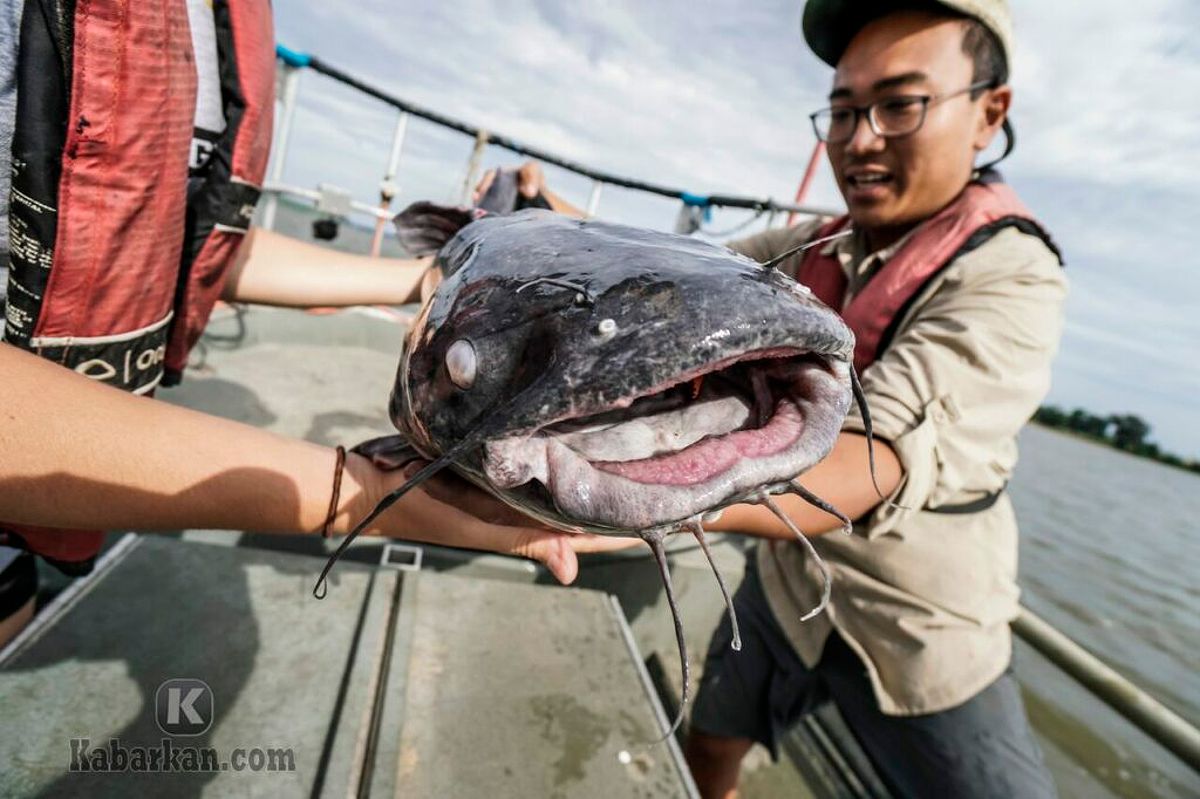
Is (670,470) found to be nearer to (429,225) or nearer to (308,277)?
(429,225)

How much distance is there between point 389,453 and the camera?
140 cm

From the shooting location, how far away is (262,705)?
1.67 m

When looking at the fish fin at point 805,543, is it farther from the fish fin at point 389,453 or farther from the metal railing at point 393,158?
the metal railing at point 393,158

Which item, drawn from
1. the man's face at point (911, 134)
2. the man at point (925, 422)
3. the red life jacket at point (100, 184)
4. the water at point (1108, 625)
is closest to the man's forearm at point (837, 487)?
the man at point (925, 422)

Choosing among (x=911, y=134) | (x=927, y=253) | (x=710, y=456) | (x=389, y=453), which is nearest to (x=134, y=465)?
(x=389, y=453)

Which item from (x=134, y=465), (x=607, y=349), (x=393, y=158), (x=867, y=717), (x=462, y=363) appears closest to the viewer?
(x=607, y=349)

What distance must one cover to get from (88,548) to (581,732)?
1.57 meters

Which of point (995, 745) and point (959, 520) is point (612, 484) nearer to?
point (959, 520)

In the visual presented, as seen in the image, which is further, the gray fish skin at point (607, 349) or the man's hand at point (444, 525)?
the man's hand at point (444, 525)

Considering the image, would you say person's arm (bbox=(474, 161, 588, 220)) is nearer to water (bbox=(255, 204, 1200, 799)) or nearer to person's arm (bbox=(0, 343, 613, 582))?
water (bbox=(255, 204, 1200, 799))

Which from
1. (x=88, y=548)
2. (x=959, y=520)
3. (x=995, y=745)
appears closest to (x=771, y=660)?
(x=995, y=745)

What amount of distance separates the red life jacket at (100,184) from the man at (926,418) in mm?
1694

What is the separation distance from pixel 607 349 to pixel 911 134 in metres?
2.14

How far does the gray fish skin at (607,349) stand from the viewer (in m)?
0.74
